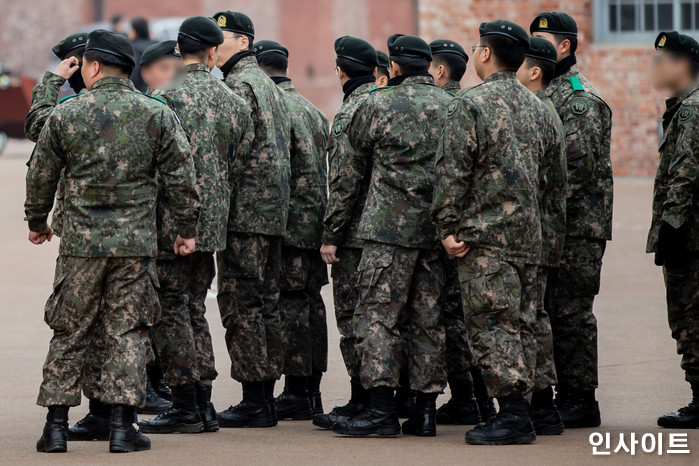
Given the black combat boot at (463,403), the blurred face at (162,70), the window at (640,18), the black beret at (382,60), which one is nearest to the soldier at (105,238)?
the blurred face at (162,70)

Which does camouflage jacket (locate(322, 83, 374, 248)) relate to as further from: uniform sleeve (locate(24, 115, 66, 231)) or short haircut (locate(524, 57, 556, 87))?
uniform sleeve (locate(24, 115, 66, 231))

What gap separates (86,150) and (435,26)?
1321cm

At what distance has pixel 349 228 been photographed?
7.35 meters

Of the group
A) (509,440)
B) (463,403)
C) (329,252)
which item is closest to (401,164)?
(329,252)

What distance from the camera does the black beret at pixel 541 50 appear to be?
7293mm

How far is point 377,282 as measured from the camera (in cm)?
688

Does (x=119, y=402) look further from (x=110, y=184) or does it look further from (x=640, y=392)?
(x=640, y=392)

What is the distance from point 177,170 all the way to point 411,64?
1473 millimetres

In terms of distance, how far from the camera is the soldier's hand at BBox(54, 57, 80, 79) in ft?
24.2

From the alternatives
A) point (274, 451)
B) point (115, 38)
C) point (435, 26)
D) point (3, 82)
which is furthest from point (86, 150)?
point (3, 82)

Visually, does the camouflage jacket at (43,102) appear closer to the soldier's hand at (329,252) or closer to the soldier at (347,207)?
the soldier at (347,207)

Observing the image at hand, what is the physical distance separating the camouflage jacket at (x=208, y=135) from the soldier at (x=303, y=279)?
0.75 metres

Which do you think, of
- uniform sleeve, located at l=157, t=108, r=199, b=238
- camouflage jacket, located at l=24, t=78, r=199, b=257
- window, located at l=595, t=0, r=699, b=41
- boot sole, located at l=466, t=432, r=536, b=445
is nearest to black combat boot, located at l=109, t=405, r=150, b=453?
camouflage jacket, located at l=24, t=78, r=199, b=257

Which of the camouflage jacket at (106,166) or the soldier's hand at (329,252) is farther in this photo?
the soldier's hand at (329,252)
